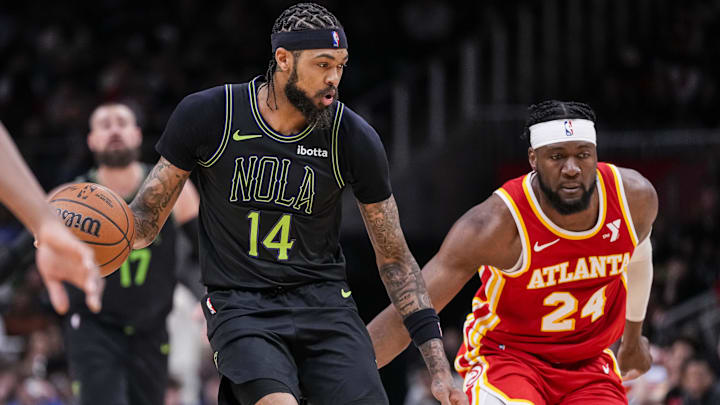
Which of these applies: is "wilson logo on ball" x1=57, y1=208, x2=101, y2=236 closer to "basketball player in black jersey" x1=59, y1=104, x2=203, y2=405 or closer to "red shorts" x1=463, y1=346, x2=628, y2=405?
"red shorts" x1=463, y1=346, x2=628, y2=405

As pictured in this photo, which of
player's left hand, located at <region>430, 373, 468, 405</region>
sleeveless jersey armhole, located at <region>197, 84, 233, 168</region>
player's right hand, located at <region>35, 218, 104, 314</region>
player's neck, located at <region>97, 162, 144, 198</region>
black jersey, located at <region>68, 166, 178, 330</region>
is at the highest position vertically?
player's right hand, located at <region>35, 218, 104, 314</region>

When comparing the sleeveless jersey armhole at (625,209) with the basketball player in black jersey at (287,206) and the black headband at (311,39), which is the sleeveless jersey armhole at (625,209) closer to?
the basketball player in black jersey at (287,206)

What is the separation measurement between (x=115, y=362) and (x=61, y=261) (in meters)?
4.02

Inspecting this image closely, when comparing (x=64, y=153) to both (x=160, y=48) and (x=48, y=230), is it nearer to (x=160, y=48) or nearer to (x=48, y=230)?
(x=160, y=48)

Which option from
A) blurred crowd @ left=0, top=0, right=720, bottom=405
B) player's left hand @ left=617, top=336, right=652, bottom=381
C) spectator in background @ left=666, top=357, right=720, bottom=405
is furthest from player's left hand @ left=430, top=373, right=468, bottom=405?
spectator in background @ left=666, top=357, right=720, bottom=405

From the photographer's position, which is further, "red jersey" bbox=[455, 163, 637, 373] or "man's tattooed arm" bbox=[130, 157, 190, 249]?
"red jersey" bbox=[455, 163, 637, 373]

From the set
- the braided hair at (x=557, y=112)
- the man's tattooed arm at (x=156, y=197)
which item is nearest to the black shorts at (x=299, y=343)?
the man's tattooed arm at (x=156, y=197)

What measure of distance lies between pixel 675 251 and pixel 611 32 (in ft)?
16.8

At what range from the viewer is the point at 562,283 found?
518cm

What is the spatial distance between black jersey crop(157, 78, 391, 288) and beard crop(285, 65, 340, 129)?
0.14ft

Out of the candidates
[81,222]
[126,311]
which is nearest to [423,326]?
[81,222]

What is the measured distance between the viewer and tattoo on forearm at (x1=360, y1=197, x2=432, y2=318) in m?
A: 4.91

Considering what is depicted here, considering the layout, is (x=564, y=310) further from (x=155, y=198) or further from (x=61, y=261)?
(x=61, y=261)

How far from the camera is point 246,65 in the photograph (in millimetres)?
16656
